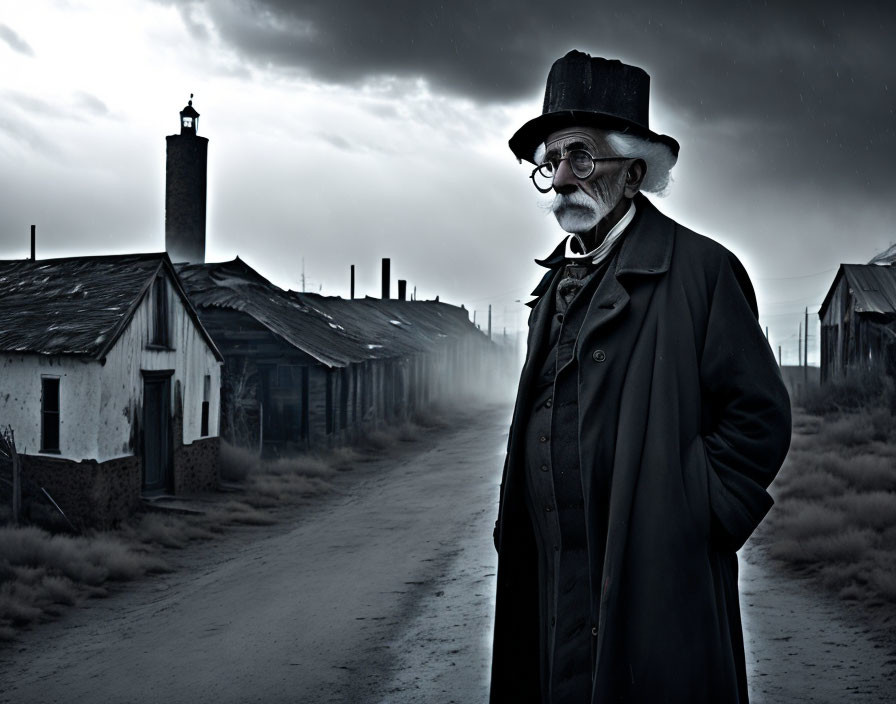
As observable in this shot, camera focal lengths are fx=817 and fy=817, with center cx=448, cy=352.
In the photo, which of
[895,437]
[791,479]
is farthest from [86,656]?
[895,437]

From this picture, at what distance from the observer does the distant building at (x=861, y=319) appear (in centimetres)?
2184

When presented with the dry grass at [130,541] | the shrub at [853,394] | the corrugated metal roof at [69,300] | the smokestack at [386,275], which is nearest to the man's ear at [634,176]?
the dry grass at [130,541]

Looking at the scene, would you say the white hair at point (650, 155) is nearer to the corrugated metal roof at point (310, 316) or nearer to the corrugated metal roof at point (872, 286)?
the corrugated metal roof at point (310, 316)

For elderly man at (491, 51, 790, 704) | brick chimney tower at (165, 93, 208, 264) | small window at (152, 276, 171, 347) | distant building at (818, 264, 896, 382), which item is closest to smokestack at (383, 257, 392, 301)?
brick chimney tower at (165, 93, 208, 264)

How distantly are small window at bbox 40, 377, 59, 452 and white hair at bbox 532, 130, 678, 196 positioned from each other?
35.6 feet

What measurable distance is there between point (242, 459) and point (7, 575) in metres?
7.87

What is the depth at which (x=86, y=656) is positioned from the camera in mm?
6586

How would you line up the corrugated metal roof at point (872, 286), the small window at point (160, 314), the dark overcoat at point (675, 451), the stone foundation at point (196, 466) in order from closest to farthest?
the dark overcoat at point (675, 451) < the small window at point (160, 314) < the stone foundation at point (196, 466) < the corrugated metal roof at point (872, 286)

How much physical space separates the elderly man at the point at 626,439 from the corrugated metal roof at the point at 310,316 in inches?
654

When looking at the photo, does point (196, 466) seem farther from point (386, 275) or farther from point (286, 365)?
point (386, 275)

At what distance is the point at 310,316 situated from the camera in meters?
24.0

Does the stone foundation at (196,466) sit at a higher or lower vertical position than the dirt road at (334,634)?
higher

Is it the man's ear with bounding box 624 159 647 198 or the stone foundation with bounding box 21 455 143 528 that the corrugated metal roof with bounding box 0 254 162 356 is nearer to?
the stone foundation with bounding box 21 455 143 528

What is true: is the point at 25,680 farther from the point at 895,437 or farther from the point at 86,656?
the point at 895,437
